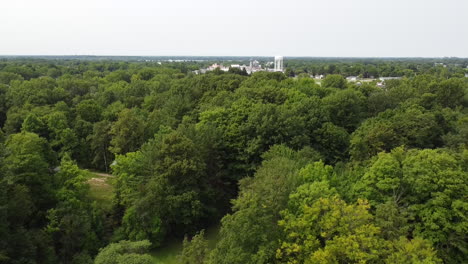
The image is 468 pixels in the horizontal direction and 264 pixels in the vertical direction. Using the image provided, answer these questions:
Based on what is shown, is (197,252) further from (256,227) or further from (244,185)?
(244,185)

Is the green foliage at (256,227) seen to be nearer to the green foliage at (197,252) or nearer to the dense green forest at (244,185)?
the dense green forest at (244,185)

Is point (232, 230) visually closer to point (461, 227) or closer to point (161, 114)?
point (461, 227)

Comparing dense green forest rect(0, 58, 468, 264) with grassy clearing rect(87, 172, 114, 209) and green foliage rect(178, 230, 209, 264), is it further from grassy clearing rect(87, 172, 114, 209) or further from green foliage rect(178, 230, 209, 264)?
grassy clearing rect(87, 172, 114, 209)

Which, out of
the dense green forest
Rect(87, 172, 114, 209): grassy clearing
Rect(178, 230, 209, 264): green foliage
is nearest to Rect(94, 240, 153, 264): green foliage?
the dense green forest

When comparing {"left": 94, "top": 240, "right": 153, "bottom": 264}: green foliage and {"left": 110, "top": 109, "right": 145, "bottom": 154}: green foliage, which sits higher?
{"left": 110, "top": 109, "right": 145, "bottom": 154}: green foliage

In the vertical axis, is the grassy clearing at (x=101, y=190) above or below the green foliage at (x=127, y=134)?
below

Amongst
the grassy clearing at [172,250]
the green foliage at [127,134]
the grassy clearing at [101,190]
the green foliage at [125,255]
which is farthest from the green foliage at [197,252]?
A: the green foliage at [127,134]
